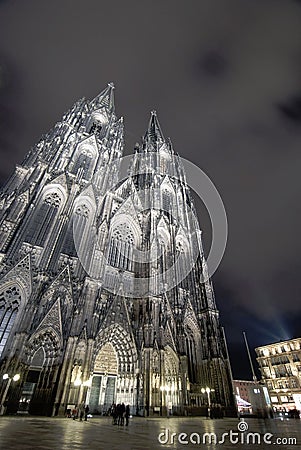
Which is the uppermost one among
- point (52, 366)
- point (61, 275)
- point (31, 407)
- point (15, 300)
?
point (61, 275)

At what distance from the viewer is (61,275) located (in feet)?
63.1

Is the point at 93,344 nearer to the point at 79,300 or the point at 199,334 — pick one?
the point at 79,300

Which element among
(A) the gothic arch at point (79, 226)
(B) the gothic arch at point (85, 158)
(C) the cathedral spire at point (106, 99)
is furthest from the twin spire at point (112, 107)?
(A) the gothic arch at point (79, 226)

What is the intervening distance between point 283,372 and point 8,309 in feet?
161

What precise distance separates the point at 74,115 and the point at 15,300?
30.4m

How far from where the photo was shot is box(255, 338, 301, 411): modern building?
134ft

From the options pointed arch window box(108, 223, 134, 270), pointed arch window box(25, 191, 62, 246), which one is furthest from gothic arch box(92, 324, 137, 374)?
pointed arch window box(25, 191, 62, 246)

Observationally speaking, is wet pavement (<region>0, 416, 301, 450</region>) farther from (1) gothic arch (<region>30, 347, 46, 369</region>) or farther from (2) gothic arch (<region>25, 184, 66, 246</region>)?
(2) gothic arch (<region>25, 184, 66, 246</region>)

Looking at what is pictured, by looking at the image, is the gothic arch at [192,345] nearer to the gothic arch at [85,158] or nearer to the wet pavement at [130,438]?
the wet pavement at [130,438]

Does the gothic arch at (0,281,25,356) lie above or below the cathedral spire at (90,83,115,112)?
below

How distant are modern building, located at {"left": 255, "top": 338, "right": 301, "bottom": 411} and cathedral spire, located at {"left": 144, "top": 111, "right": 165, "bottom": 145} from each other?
4785cm

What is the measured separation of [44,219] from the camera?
22203 mm

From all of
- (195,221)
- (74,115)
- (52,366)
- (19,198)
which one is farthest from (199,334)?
(74,115)

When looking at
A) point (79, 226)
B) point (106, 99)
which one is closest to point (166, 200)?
point (79, 226)
